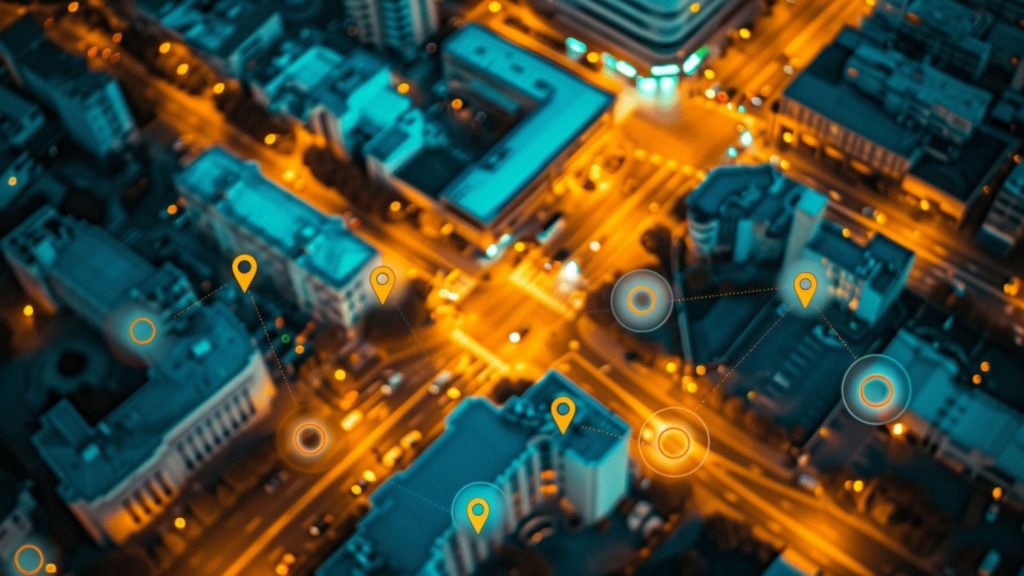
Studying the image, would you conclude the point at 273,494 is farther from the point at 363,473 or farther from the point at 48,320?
the point at 48,320

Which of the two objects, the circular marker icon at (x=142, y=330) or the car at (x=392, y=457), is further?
the circular marker icon at (x=142, y=330)

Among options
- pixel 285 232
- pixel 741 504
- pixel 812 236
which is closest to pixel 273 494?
pixel 285 232

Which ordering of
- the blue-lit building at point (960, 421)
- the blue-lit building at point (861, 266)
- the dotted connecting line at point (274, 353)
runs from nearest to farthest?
the blue-lit building at point (960, 421)
the blue-lit building at point (861, 266)
the dotted connecting line at point (274, 353)

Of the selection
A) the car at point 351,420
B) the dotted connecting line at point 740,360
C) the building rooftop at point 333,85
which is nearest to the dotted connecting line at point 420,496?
the car at point 351,420

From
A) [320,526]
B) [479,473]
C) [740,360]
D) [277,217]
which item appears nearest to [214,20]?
[277,217]

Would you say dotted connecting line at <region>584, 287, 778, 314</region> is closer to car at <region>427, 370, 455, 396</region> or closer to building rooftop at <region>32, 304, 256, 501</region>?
car at <region>427, 370, 455, 396</region>

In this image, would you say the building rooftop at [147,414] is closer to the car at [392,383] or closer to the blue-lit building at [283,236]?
the blue-lit building at [283,236]

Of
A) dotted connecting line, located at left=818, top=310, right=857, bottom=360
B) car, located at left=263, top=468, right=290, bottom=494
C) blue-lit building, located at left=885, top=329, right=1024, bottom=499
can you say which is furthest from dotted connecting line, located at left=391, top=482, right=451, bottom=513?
dotted connecting line, located at left=818, top=310, right=857, bottom=360
